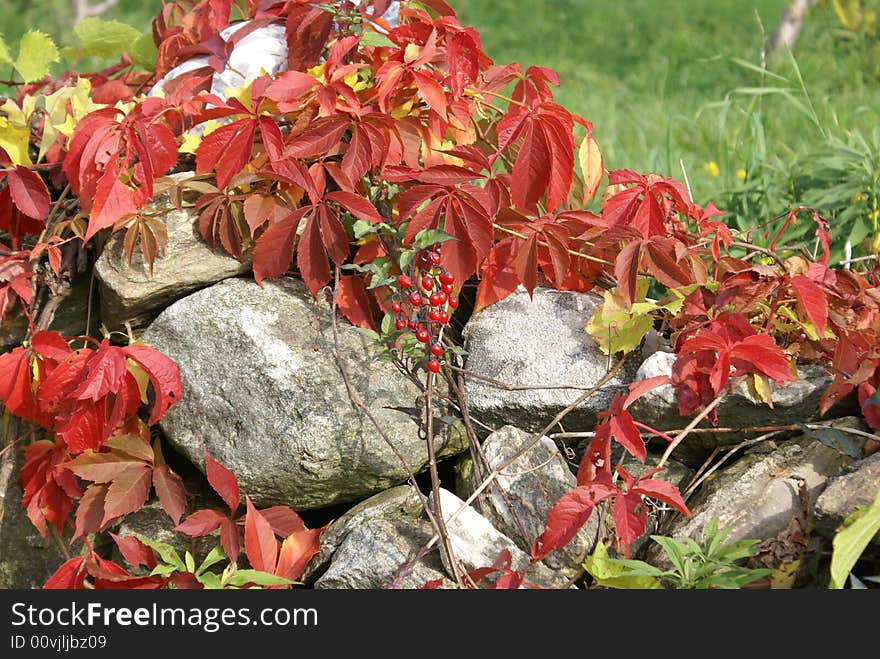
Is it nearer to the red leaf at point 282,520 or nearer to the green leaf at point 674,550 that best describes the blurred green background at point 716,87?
the green leaf at point 674,550

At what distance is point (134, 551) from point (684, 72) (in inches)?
134

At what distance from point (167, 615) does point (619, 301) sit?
94 cm

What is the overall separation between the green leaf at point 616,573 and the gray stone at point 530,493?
0.06 metres

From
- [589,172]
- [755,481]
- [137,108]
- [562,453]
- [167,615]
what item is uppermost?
[589,172]

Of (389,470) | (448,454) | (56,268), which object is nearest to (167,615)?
(389,470)

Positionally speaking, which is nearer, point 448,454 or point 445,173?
point 445,173

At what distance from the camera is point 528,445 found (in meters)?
1.75

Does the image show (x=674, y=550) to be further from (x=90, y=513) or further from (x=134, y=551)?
(x=90, y=513)

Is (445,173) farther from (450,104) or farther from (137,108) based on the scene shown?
(137,108)

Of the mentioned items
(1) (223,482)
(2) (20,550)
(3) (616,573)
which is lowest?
(2) (20,550)

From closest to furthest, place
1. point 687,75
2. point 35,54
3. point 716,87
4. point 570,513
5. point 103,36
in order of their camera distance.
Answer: point 570,513 < point 35,54 < point 103,36 < point 716,87 < point 687,75

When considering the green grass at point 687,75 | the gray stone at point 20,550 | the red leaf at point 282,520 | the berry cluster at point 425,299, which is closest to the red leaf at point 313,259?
the berry cluster at point 425,299

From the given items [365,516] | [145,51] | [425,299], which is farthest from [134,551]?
[145,51]

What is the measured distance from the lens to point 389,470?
183 cm
